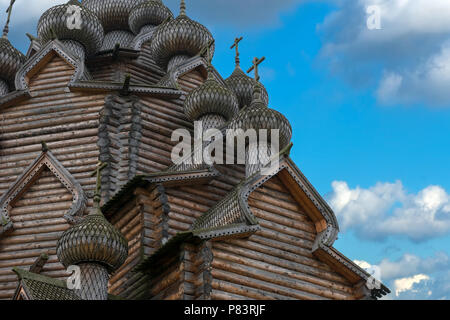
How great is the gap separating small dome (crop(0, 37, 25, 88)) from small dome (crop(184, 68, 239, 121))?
6.30 meters

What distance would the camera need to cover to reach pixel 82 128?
15344 mm

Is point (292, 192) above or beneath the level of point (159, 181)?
beneath

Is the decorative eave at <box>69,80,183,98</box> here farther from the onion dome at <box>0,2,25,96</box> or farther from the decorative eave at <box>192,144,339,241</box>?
the decorative eave at <box>192,144,339,241</box>

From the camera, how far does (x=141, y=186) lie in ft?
39.9

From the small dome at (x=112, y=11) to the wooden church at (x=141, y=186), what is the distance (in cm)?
7

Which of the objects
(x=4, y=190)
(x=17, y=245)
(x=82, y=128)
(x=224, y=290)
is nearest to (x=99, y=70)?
(x=82, y=128)

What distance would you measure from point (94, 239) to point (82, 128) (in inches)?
231

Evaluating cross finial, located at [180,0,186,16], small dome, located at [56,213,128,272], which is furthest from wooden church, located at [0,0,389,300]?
cross finial, located at [180,0,186,16]

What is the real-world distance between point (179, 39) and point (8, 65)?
518cm

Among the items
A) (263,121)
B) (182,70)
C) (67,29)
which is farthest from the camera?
(67,29)

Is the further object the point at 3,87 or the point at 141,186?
the point at 3,87

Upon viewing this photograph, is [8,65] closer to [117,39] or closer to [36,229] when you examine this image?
[117,39]

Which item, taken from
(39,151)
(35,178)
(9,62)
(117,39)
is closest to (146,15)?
(117,39)

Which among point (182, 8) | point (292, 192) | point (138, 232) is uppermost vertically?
point (182, 8)
